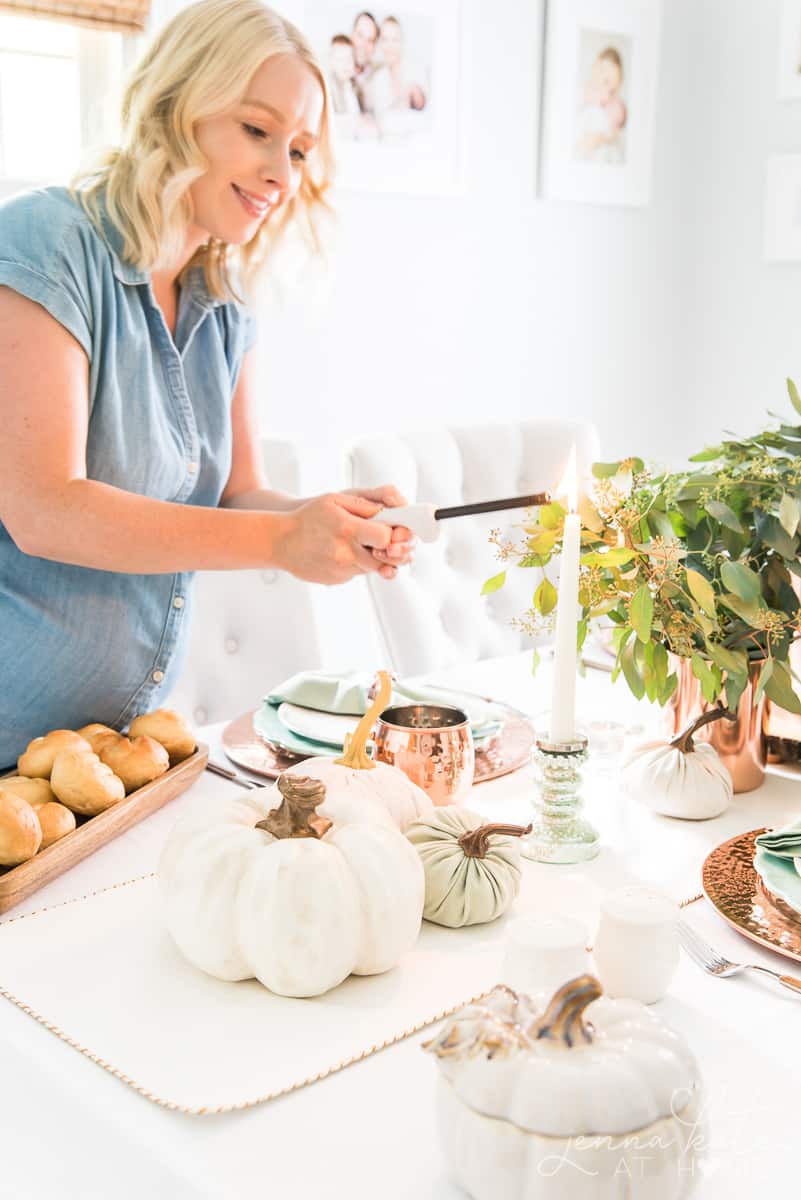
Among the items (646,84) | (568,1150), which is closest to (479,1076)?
(568,1150)

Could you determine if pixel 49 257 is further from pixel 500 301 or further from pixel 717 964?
pixel 500 301

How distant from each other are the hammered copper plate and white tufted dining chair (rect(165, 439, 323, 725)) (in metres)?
0.98

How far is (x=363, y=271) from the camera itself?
2.73 metres

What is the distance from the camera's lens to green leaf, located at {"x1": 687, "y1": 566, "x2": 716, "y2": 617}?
970 mm

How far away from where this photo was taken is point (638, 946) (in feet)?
2.32

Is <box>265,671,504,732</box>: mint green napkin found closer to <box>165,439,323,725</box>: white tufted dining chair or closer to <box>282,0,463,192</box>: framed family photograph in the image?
<box>165,439,323,725</box>: white tufted dining chair

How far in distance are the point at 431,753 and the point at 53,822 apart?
0.96 feet

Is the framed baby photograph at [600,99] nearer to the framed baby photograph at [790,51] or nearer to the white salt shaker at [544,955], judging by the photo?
the framed baby photograph at [790,51]

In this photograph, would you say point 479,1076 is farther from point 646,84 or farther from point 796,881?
point 646,84

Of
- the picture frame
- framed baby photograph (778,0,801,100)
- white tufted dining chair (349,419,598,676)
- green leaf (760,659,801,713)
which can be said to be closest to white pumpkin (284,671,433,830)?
green leaf (760,659,801,713)

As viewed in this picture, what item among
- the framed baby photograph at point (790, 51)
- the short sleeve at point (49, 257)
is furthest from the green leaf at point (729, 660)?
the framed baby photograph at point (790, 51)

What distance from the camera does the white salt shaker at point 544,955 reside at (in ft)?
2.10

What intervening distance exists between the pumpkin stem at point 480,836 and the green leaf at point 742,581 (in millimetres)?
331

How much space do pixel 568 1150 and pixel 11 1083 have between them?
0.33 meters
